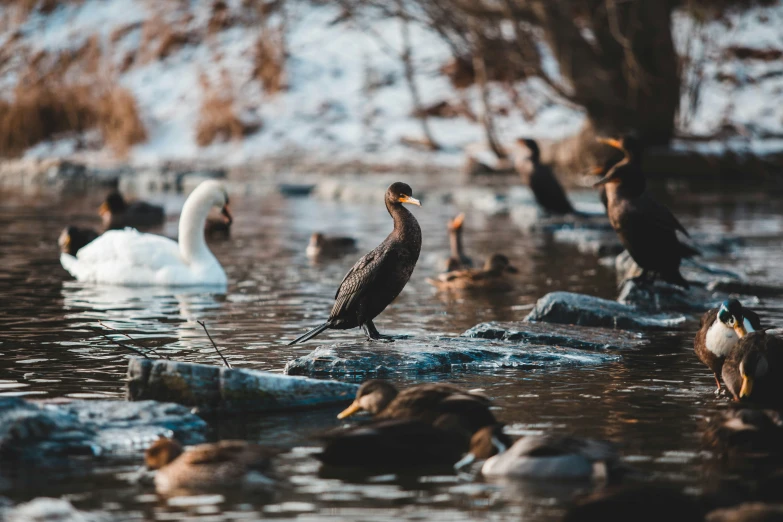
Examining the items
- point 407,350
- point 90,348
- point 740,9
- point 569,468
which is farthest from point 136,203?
point 740,9

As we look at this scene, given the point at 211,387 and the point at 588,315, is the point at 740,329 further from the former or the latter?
the point at 211,387

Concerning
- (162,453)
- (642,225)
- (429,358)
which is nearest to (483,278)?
(642,225)

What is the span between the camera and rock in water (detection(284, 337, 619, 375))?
665 cm

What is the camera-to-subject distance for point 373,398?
5410 millimetres

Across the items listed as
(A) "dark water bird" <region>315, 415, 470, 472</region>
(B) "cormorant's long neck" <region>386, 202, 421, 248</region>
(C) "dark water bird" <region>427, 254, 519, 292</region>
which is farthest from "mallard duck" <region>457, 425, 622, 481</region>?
(C) "dark water bird" <region>427, 254, 519, 292</region>

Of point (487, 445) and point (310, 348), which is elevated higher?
point (310, 348)

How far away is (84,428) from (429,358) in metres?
2.26

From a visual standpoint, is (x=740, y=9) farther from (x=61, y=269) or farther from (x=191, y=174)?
(x=61, y=269)

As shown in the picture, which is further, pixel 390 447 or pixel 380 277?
pixel 380 277

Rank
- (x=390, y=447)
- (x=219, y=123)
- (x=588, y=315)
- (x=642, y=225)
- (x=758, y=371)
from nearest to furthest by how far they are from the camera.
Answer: (x=390, y=447) → (x=758, y=371) → (x=588, y=315) → (x=642, y=225) → (x=219, y=123)

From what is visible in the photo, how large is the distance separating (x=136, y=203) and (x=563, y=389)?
40.4ft

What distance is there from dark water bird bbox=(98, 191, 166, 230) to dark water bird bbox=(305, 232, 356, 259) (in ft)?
12.8

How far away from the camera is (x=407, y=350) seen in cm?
688

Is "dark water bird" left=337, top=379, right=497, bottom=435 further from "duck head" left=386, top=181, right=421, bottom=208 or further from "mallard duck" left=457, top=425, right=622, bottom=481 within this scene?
"duck head" left=386, top=181, right=421, bottom=208
